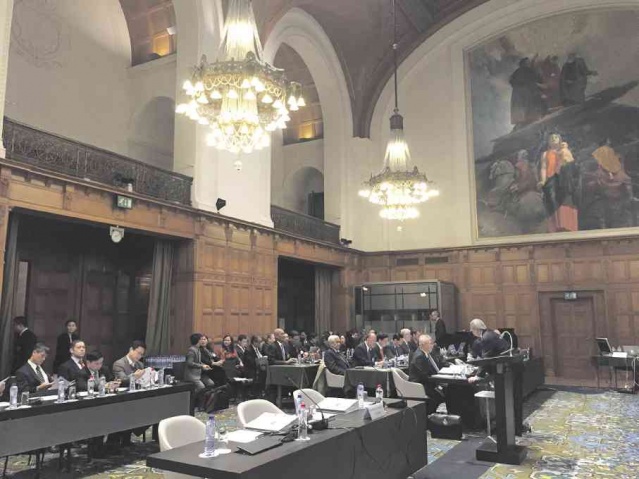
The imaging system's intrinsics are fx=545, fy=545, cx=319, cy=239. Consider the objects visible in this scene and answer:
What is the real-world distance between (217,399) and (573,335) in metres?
10.7

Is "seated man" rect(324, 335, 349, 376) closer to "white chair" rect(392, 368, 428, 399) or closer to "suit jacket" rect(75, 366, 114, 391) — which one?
"white chair" rect(392, 368, 428, 399)

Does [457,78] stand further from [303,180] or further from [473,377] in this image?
[473,377]

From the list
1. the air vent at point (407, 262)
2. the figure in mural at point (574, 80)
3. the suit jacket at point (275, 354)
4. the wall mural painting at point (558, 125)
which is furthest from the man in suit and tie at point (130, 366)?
the figure in mural at point (574, 80)

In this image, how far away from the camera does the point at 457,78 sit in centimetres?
1739

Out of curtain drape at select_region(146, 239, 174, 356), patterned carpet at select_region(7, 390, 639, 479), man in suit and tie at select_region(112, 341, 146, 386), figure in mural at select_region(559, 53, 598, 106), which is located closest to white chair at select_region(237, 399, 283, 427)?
patterned carpet at select_region(7, 390, 639, 479)

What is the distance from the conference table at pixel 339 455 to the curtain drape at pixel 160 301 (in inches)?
271

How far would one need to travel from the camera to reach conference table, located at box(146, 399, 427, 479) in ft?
10.7

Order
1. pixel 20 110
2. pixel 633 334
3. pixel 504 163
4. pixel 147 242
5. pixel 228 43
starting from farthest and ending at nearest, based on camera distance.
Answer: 1. pixel 504 163
2. pixel 633 334
3. pixel 147 242
4. pixel 20 110
5. pixel 228 43

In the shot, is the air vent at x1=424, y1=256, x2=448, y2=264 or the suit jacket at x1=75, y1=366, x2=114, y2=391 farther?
the air vent at x1=424, y1=256, x2=448, y2=264

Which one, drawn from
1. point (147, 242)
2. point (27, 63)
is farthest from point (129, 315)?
point (27, 63)

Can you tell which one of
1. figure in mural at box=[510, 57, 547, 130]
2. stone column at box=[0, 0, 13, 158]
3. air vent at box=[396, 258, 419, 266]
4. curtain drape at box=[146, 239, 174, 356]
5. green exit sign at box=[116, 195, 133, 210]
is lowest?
curtain drape at box=[146, 239, 174, 356]

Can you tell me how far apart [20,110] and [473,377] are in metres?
10.1

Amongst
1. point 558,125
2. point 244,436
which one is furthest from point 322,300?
point 244,436

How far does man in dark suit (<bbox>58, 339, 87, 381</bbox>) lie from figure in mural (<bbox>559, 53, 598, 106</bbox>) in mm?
14599
